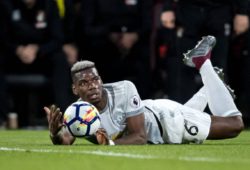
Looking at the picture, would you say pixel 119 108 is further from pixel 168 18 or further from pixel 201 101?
pixel 168 18

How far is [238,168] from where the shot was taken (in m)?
7.61

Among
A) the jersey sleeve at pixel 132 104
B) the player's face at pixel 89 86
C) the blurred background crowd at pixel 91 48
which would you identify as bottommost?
the blurred background crowd at pixel 91 48

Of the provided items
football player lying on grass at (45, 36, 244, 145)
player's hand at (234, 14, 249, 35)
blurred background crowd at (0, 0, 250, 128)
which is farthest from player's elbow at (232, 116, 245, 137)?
player's hand at (234, 14, 249, 35)

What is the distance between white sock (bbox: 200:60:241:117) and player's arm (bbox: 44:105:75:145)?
159 centimetres

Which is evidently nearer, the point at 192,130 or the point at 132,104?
the point at 132,104

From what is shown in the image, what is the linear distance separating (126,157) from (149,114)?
208cm

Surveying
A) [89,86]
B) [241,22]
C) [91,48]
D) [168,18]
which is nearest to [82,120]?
[89,86]

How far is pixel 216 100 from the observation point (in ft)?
35.9

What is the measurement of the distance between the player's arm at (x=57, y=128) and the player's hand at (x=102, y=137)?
344 millimetres

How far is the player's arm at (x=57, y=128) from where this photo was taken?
967 centimetres

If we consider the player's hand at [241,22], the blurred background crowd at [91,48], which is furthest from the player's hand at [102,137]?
the player's hand at [241,22]

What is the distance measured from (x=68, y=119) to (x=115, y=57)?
578cm

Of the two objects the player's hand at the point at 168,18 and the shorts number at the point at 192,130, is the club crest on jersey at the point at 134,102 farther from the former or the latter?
the player's hand at the point at 168,18

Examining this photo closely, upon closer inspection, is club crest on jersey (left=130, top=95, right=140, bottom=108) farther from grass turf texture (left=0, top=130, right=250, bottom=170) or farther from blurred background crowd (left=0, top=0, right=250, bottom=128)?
blurred background crowd (left=0, top=0, right=250, bottom=128)
